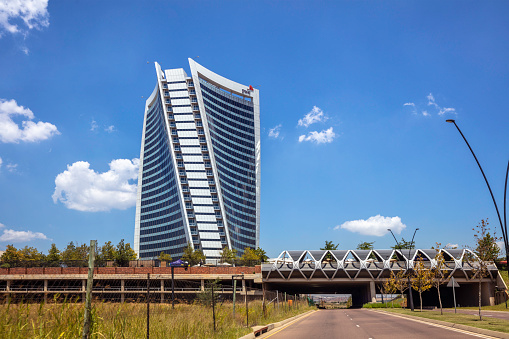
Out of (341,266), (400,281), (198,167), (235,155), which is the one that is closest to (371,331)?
(400,281)

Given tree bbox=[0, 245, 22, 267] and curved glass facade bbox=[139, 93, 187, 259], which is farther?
curved glass facade bbox=[139, 93, 187, 259]

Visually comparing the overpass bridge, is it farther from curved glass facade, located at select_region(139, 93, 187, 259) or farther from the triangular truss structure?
curved glass facade, located at select_region(139, 93, 187, 259)

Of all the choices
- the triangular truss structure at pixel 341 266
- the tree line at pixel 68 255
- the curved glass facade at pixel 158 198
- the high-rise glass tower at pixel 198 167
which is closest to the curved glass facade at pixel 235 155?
the high-rise glass tower at pixel 198 167

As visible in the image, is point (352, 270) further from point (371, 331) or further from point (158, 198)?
point (158, 198)

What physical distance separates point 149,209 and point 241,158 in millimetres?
46885

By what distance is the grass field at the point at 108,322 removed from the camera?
8820mm

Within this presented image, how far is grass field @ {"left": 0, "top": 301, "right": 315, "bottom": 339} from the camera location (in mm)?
8820

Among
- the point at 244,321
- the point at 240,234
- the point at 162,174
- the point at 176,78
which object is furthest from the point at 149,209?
the point at 244,321

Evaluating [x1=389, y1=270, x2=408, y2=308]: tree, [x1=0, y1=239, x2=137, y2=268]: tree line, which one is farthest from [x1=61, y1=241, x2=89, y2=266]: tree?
[x1=389, y1=270, x2=408, y2=308]: tree

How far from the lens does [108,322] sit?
11.1m

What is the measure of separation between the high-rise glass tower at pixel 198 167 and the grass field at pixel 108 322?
12622 centimetres

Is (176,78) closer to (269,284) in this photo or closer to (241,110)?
(241,110)

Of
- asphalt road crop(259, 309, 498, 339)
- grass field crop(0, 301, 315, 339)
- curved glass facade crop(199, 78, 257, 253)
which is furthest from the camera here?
curved glass facade crop(199, 78, 257, 253)

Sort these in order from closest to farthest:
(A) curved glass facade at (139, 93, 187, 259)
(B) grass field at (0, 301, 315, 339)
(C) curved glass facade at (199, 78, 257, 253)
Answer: (B) grass field at (0, 301, 315, 339)
(A) curved glass facade at (139, 93, 187, 259)
(C) curved glass facade at (199, 78, 257, 253)
